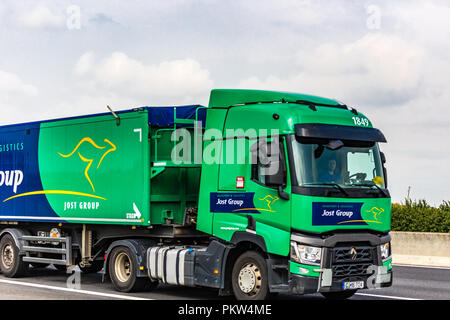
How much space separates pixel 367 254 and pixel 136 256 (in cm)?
446

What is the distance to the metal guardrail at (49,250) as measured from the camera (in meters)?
16.1

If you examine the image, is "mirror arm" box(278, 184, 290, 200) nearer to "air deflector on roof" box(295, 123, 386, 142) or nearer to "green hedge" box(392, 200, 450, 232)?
"air deflector on roof" box(295, 123, 386, 142)

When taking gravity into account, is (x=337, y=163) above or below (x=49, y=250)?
above

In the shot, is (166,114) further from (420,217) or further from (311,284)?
(420,217)

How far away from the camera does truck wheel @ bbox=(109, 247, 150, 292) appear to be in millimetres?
14211

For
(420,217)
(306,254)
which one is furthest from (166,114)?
(420,217)

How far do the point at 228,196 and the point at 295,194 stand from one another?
4.98 ft

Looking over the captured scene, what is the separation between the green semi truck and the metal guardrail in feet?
0.20

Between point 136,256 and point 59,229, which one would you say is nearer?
point 136,256

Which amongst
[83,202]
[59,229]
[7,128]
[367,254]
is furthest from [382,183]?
[7,128]

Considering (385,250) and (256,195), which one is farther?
(385,250)

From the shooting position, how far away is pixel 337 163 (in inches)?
472
